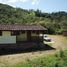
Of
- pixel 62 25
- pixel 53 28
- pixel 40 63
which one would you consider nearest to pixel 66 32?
pixel 53 28

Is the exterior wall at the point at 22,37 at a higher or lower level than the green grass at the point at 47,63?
higher

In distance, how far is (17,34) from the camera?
3067 cm

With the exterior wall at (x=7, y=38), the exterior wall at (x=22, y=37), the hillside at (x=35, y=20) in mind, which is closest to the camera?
the exterior wall at (x=7, y=38)

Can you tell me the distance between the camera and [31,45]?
30.4m

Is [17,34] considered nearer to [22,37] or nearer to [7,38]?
[22,37]

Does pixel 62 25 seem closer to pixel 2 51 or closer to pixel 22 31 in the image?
pixel 22 31

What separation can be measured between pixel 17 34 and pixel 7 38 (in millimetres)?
1960

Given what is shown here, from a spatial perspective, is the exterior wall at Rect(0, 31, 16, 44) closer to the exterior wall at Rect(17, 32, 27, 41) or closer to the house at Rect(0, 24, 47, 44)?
the house at Rect(0, 24, 47, 44)

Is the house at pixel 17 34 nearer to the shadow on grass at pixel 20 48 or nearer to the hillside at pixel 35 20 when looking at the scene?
the shadow on grass at pixel 20 48

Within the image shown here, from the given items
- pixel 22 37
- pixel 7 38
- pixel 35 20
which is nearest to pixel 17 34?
pixel 22 37

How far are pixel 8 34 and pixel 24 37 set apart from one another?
2909 mm

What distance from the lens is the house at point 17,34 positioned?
2922cm

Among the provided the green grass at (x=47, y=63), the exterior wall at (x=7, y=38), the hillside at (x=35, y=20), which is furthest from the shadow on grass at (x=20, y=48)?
the hillside at (x=35, y=20)

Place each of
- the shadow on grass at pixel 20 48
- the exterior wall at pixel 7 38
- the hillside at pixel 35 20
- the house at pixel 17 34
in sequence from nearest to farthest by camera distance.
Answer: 1. the shadow on grass at pixel 20 48
2. the exterior wall at pixel 7 38
3. the house at pixel 17 34
4. the hillside at pixel 35 20
